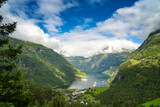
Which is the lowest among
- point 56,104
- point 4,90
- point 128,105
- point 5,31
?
point 128,105

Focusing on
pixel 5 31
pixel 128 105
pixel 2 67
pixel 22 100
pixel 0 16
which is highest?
pixel 0 16

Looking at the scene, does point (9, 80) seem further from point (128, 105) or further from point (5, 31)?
point (128, 105)

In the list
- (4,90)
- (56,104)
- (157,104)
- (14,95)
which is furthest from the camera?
(157,104)

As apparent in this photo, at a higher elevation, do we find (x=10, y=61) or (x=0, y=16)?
(x=0, y=16)

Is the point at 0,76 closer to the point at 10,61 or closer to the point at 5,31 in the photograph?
the point at 10,61

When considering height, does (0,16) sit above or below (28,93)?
above

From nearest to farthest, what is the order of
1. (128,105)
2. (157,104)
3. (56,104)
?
(56,104)
(157,104)
(128,105)

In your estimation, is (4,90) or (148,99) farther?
(148,99)

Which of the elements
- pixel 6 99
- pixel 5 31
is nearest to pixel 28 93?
pixel 6 99

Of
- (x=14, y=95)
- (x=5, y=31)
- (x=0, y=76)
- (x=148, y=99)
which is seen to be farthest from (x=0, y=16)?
(x=148, y=99)
